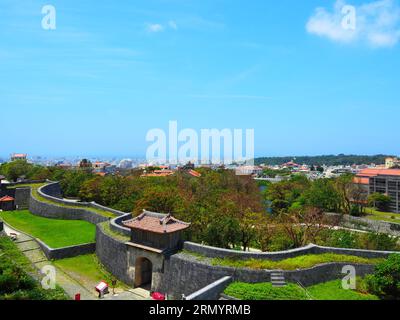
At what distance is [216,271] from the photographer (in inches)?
488

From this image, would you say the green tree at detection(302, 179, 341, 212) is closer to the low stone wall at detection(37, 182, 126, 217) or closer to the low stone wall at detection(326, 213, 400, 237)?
the low stone wall at detection(326, 213, 400, 237)

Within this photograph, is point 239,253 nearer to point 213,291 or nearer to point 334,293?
point 213,291

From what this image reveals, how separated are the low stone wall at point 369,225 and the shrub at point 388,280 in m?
21.2

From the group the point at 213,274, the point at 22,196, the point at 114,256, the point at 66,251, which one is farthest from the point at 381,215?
the point at 22,196

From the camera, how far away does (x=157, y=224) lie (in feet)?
47.1

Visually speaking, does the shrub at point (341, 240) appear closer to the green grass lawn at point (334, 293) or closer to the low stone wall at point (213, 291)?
the green grass lawn at point (334, 293)

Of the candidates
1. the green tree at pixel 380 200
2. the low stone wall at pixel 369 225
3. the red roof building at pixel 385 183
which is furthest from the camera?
the green tree at pixel 380 200

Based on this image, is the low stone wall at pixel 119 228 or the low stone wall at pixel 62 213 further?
the low stone wall at pixel 62 213

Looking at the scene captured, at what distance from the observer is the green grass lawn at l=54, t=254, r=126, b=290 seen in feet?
49.4

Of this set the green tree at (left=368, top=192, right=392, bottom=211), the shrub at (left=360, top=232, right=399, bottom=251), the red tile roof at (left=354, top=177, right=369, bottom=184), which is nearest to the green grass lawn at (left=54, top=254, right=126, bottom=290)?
the shrub at (left=360, top=232, right=399, bottom=251)

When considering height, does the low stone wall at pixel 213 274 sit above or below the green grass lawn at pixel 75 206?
below

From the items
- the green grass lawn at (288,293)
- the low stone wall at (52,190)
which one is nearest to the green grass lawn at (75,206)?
the low stone wall at (52,190)

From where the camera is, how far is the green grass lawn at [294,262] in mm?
12395

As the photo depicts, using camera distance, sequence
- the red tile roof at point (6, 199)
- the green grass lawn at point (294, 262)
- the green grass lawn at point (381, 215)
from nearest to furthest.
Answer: the green grass lawn at point (294, 262) → the red tile roof at point (6, 199) → the green grass lawn at point (381, 215)
